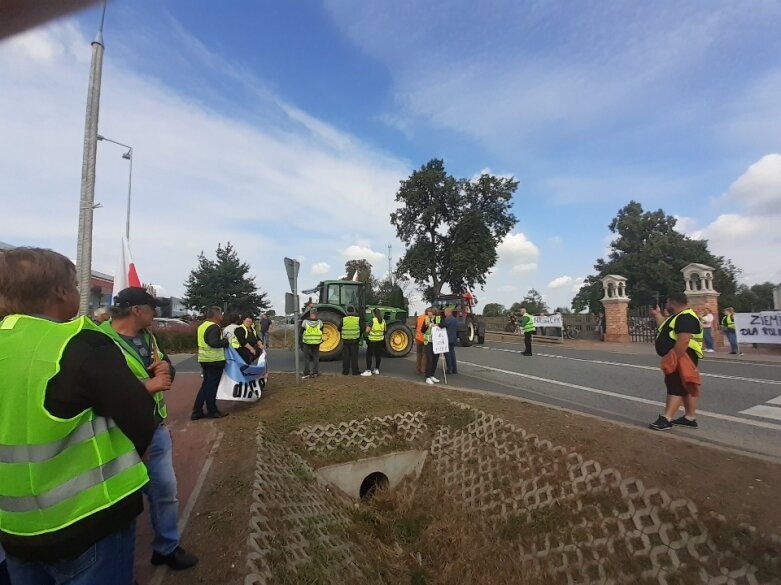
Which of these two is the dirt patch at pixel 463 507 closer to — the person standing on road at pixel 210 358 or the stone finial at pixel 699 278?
the person standing on road at pixel 210 358

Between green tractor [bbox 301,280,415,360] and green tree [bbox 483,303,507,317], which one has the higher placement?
green tree [bbox 483,303,507,317]

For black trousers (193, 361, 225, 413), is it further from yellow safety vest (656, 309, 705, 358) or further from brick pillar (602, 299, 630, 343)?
brick pillar (602, 299, 630, 343)

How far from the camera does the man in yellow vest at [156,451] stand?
9.34 ft

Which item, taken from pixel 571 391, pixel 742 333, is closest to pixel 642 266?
pixel 742 333

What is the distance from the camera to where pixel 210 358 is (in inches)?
245

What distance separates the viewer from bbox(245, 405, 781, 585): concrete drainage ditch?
315cm

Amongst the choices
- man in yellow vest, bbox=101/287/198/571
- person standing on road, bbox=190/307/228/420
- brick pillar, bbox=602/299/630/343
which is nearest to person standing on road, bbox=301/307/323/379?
person standing on road, bbox=190/307/228/420

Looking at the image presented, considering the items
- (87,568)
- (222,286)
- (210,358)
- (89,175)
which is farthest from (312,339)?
(222,286)

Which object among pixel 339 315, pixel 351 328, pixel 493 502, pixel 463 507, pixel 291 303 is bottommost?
pixel 463 507

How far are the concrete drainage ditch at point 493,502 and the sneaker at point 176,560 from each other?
403mm

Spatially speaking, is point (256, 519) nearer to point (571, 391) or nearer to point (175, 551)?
point (175, 551)

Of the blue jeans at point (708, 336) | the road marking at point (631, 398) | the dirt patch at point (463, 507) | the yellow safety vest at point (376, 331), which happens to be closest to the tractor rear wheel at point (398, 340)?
the road marking at point (631, 398)

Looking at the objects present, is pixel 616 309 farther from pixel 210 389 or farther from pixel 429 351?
pixel 210 389

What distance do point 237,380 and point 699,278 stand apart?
1816 centimetres
